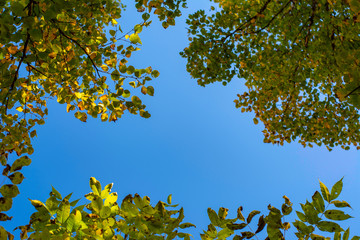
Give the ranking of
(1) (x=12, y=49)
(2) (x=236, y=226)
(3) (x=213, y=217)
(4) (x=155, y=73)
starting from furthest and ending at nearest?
(4) (x=155, y=73), (1) (x=12, y=49), (3) (x=213, y=217), (2) (x=236, y=226)

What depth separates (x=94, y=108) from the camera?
3.57 metres

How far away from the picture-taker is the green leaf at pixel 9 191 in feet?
4.79

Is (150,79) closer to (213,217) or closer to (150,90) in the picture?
(150,90)

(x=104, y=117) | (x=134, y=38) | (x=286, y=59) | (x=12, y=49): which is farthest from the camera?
(x=286, y=59)

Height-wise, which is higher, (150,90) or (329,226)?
(150,90)

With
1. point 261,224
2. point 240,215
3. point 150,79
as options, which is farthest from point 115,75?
point 261,224

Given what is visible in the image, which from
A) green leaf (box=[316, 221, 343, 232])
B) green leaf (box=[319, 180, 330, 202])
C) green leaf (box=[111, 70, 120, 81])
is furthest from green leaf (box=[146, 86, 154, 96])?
green leaf (box=[316, 221, 343, 232])

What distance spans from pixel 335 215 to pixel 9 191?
76.5 inches

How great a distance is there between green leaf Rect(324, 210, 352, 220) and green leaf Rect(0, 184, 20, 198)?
73.6 inches

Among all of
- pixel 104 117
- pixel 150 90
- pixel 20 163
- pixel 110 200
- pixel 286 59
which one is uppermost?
pixel 286 59

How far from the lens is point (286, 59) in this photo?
6703 mm

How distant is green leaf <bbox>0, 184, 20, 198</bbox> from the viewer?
146cm

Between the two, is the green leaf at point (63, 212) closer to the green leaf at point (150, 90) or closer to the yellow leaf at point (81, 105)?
the green leaf at point (150, 90)

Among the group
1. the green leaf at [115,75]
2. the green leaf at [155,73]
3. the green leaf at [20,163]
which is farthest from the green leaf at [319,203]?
the green leaf at [115,75]
